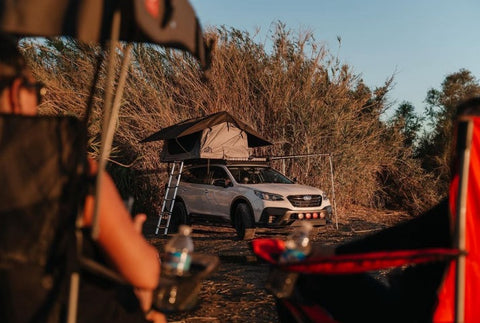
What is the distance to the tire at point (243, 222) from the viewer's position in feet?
41.2

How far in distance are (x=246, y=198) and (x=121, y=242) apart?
11200 mm

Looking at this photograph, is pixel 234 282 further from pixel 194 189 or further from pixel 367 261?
pixel 194 189

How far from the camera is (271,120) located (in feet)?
62.5

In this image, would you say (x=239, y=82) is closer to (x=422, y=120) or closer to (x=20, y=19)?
(x=422, y=120)

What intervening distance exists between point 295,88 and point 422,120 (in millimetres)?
5801

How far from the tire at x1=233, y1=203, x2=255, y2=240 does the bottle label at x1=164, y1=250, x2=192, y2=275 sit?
10.5 m

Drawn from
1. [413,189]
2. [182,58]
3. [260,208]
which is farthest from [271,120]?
[260,208]

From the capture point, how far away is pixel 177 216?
50.3ft

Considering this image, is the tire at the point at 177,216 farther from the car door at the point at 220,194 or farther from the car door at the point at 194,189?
the car door at the point at 220,194

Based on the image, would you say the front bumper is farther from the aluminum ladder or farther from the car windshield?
the aluminum ladder

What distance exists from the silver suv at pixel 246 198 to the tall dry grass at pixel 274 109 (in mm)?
3690

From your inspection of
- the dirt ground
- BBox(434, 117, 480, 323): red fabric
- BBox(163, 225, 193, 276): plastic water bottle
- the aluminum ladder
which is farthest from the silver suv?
BBox(163, 225, 193, 276): plastic water bottle

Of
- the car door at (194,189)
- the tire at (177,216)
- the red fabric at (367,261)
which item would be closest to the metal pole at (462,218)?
the red fabric at (367,261)

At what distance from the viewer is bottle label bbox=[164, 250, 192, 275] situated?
2.00m
